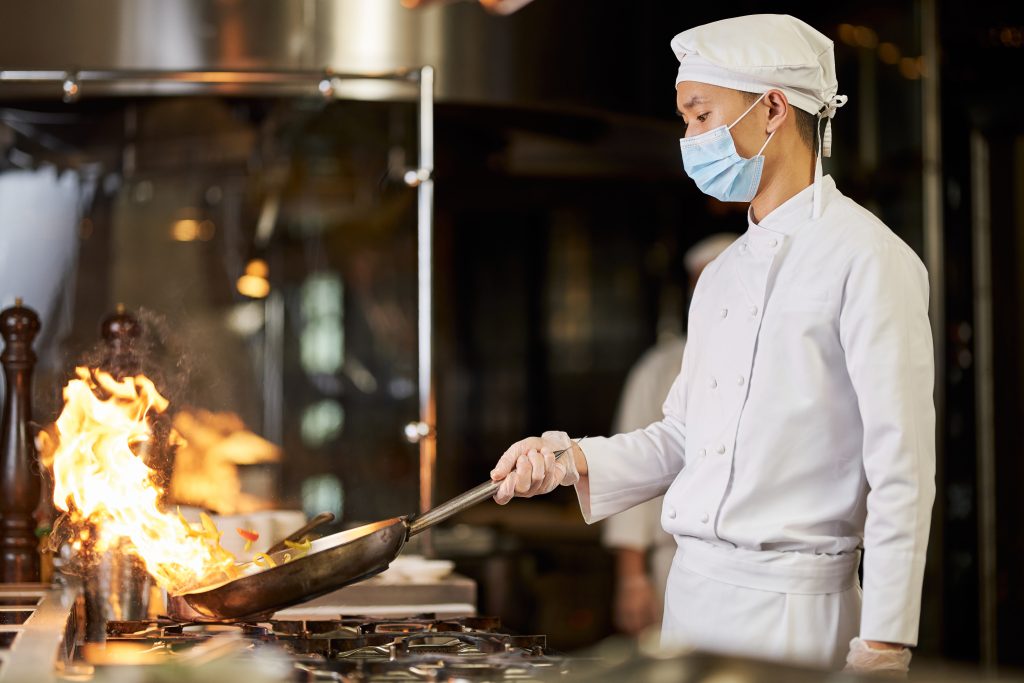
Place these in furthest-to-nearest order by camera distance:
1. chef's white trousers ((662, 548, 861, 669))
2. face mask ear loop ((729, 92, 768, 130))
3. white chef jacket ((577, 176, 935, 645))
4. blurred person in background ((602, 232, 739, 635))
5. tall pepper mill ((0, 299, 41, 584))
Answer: blurred person in background ((602, 232, 739, 635)) < tall pepper mill ((0, 299, 41, 584)) < face mask ear loop ((729, 92, 768, 130)) < chef's white trousers ((662, 548, 861, 669)) < white chef jacket ((577, 176, 935, 645))

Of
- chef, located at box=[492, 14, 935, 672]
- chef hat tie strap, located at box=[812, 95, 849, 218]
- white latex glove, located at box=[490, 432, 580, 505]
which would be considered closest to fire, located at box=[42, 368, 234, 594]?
white latex glove, located at box=[490, 432, 580, 505]

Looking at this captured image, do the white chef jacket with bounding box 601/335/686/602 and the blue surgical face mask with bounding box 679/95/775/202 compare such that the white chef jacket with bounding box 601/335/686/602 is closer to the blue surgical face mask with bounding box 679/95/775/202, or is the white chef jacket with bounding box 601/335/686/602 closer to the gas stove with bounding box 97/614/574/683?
the gas stove with bounding box 97/614/574/683

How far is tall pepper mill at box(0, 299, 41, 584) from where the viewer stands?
2.38m

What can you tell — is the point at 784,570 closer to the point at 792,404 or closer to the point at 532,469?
the point at 792,404

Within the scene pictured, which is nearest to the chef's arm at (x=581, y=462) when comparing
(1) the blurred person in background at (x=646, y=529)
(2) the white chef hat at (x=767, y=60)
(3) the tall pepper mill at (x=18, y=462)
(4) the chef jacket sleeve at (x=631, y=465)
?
(4) the chef jacket sleeve at (x=631, y=465)

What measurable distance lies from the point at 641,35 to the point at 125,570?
2463 millimetres

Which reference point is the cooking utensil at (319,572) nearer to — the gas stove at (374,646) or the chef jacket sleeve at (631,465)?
the gas stove at (374,646)

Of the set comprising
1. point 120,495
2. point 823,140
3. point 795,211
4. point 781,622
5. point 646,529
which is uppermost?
point 823,140

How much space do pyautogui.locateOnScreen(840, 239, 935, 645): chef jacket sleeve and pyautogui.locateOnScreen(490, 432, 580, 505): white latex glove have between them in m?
0.53

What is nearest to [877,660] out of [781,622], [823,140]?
[781,622]

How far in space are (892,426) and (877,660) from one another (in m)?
0.31

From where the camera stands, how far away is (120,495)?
221 centimetres

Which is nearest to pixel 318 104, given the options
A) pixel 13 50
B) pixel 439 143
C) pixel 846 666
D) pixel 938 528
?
pixel 439 143

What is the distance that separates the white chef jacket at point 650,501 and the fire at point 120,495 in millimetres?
2133
